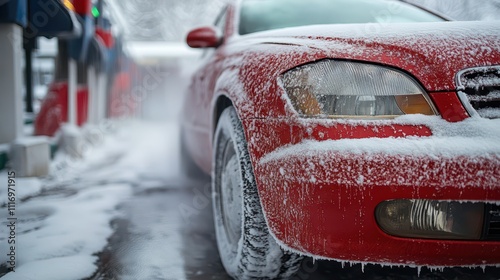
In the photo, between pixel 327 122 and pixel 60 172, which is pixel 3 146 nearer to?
pixel 60 172

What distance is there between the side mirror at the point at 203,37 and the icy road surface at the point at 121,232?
111cm

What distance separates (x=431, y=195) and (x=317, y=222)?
1.12 feet

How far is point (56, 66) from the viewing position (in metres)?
5.80

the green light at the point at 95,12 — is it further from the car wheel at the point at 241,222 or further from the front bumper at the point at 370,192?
the front bumper at the point at 370,192

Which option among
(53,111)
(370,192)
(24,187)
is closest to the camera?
(370,192)

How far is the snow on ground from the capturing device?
204 centimetres

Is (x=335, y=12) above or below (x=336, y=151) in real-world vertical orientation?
above

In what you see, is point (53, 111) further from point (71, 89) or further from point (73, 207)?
point (73, 207)

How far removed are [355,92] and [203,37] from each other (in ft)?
4.57

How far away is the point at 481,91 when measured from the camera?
4.59 feet

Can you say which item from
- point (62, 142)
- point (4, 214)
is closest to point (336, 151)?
point (4, 214)

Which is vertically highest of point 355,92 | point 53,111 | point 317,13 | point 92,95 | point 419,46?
point 317,13

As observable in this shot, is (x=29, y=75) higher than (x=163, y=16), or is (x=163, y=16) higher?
(x=163, y=16)

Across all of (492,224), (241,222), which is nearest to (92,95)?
(241,222)
